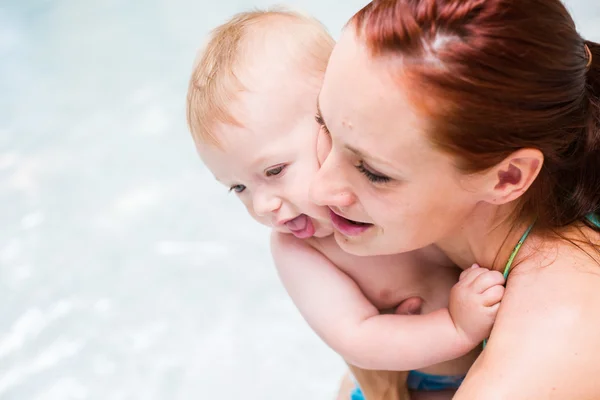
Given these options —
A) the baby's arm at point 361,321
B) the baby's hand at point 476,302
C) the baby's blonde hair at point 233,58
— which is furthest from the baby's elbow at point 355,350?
the baby's blonde hair at point 233,58

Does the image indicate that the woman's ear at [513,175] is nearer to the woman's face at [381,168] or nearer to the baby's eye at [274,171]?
Result: the woman's face at [381,168]

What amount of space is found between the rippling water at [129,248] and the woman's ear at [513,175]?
51.2 inches

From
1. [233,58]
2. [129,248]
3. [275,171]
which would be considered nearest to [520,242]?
[275,171]

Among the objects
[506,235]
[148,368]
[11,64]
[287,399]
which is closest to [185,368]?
[148,368]

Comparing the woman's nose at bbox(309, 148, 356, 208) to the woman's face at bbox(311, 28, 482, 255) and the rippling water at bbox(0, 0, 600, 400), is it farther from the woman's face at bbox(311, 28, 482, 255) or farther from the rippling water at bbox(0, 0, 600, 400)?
the rippling water at bbox(0, 0, 600, 400)

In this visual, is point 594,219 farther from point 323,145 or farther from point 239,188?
point 239,188

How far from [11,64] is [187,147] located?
1060 mm

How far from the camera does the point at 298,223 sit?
119 centimetres

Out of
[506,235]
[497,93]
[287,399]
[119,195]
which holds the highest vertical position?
[119,195]

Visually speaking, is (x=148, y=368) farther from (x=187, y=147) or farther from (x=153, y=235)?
(x=187, y=147)

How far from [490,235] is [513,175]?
0.15 metres

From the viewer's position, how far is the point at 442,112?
87 cm

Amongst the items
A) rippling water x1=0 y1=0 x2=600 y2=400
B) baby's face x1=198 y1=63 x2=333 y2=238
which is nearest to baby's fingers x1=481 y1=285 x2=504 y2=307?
baby's face x1=198 y1=63 x2=333 y2=238

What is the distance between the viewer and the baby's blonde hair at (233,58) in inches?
44.8
